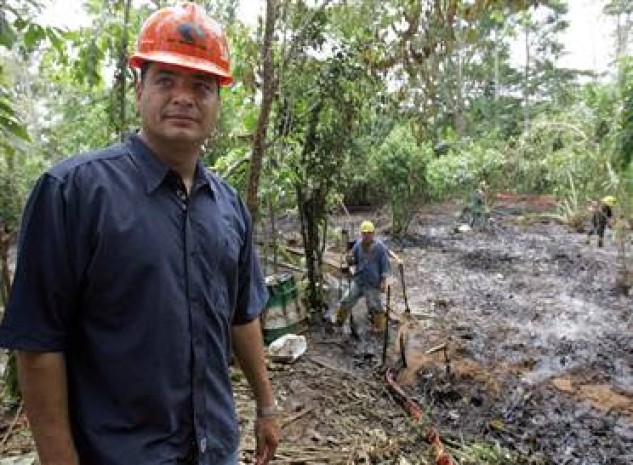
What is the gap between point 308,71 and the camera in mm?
6180

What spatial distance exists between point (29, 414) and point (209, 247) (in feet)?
1.89

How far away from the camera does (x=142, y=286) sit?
53.1 inches

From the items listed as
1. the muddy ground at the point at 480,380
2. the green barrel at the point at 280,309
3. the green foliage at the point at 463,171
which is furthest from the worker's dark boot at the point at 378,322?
the green foliage at the point at 463,171

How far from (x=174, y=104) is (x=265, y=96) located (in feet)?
9.72

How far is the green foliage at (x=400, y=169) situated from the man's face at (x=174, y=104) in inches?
485

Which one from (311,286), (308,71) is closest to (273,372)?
(311,286)

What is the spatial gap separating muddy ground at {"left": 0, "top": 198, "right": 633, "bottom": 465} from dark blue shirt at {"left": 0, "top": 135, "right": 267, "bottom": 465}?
2.29m

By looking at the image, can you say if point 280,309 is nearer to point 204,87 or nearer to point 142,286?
point 204,87

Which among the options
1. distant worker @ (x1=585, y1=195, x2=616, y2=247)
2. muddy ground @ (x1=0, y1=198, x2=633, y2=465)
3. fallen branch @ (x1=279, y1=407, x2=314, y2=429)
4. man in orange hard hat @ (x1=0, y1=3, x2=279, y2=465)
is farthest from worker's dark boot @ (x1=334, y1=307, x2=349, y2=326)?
distant worker @ (x1=585, y1=195, x2=616, y2=247)

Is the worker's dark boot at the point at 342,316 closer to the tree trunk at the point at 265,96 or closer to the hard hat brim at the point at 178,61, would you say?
the tree trunk at the point at 265,96

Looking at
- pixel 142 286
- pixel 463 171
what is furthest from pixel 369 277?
pixel 463 171

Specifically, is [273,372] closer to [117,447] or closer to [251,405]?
[251,405]

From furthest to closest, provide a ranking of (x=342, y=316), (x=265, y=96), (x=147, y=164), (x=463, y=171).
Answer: (x=463, y=171), (x=342, y=316), (x=265, y=96), (x=147, y=164)

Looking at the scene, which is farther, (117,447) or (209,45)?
(209,45)
